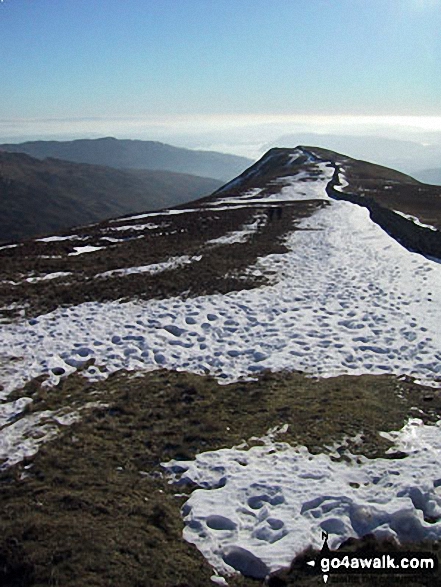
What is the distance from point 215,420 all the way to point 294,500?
2991 millimetres

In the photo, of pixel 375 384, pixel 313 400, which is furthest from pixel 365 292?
pixel 313 400

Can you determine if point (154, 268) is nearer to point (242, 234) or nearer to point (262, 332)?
point (262, 332)

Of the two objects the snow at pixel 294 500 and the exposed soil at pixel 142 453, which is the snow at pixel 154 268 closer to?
the exposed soil at pixel 142 453

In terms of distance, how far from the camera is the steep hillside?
6.44 m

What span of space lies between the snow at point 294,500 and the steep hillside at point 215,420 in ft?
0.09

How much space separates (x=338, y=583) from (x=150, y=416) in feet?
17.6

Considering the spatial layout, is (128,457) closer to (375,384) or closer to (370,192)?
(375,384)

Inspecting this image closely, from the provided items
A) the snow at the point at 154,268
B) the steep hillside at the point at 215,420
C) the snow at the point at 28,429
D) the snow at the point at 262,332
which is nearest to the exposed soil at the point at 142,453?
the steep hillside at the point at 215,420

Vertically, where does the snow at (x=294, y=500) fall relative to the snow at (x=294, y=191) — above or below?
below

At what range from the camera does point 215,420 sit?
10250mm

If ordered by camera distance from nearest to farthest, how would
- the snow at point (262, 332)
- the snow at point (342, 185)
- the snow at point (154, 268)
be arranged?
the snow at point (262, 332), the snow at point (154, 268), the snow at point (342, 185)

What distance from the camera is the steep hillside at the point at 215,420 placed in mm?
6441

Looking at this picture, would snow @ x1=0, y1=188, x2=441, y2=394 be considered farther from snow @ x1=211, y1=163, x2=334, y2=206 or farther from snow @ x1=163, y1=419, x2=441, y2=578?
snow @ x1=211, y1=163, x2=334, y2=206

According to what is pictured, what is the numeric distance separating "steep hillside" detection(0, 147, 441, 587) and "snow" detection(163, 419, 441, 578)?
28mm
